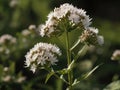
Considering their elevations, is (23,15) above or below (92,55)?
above

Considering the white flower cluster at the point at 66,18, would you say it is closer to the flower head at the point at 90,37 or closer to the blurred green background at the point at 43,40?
the flower head at the point at 90,37

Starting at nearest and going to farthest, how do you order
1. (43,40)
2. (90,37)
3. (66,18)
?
(66,18), (90,37), (43,40)

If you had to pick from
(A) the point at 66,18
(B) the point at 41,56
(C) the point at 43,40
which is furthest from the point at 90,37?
(C) the point at 43,40

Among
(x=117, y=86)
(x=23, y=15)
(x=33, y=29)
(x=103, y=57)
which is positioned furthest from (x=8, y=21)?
(x=117, y=86)

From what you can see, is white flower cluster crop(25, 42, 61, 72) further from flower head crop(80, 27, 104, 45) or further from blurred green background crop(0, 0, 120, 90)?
blurred green background crop(0, 0, 120, 90)

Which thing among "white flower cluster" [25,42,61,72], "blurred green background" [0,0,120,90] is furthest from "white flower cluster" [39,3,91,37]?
"blurred green background" [0,0,120,90]

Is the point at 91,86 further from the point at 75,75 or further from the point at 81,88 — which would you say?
the point at 75,75

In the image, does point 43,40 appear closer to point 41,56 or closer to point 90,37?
point 90,37

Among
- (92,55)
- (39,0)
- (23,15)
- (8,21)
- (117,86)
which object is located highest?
(39,0)

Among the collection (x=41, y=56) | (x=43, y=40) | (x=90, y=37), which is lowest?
(x=41, y=56)
